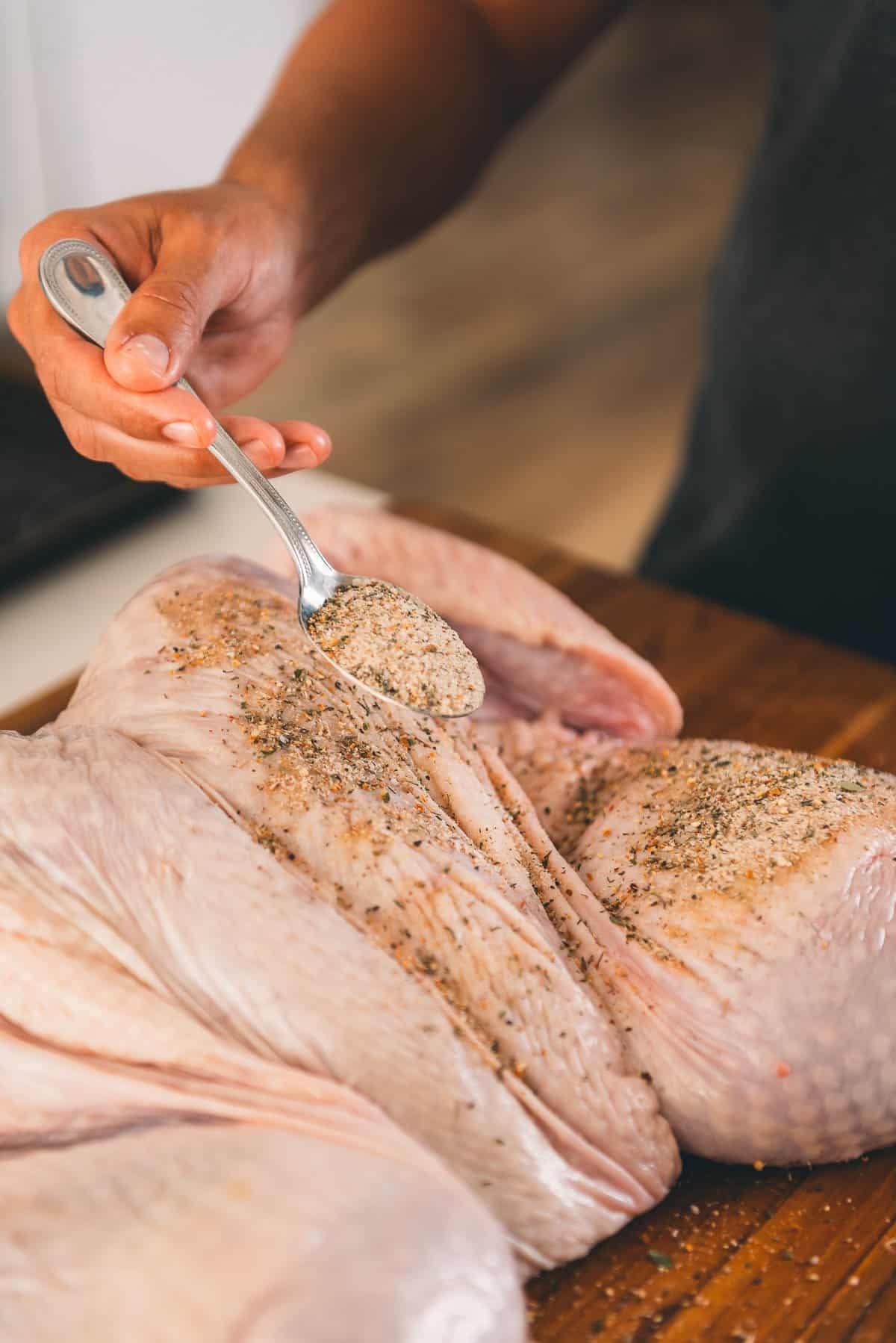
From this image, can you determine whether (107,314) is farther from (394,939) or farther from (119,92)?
(119,92)

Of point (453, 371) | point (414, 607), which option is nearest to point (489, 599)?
point (414, 607)

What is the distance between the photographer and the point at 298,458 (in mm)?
1155

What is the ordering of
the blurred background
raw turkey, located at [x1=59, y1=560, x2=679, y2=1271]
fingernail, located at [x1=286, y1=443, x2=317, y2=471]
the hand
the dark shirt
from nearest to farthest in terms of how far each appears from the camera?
1. raw turkey, located at [x1=59, y1=560, x2=679, y2=1271]
2. the hand
3. fingernail, located at [x1=286, y1=443, x2=317, y2=471]
4. the dark shirt
5. the blurred background

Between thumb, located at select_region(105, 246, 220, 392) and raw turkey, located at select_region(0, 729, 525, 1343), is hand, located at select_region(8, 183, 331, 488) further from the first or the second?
raw turkey, located at select_region(0, 729, 525, 1343)

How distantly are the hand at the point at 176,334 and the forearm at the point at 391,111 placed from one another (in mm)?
95

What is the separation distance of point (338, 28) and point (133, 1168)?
1.34 meters

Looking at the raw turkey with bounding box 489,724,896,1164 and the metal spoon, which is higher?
the metal spoon

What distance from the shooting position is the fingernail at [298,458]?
115 centimetres

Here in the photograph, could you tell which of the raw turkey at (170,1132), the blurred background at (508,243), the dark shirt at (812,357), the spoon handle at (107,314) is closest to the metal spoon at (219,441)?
the spoon handle at (107,314)

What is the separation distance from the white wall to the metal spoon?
1.97 m

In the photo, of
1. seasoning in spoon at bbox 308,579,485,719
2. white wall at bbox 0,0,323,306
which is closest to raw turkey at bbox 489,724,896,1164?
seasoning in spoon at bbox 308,579,485,719

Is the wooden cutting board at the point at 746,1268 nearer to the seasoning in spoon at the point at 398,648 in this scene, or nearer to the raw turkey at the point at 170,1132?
the raw turkey at the point at 170,1132

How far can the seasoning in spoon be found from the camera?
1.08 meters

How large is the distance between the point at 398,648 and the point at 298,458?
19cm
